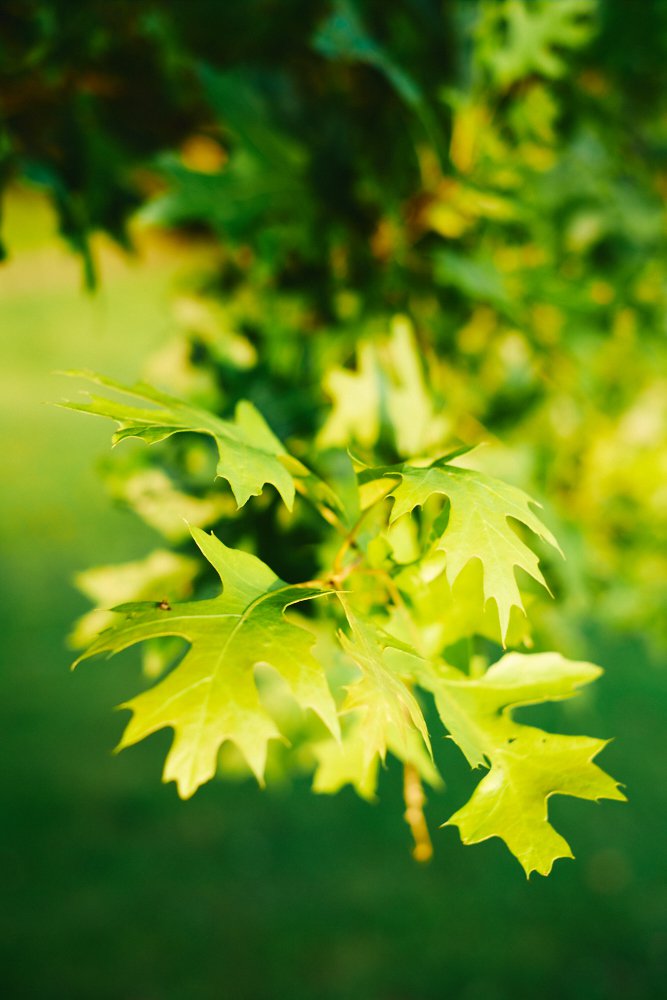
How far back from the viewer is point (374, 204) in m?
1.74

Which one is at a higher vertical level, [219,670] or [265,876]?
[219,670]

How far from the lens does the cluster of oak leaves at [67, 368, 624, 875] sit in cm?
72

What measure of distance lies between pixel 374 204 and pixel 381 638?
1249mm

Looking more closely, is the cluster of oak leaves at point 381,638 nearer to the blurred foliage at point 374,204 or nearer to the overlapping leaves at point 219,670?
the overlapping leaves at point 219,670

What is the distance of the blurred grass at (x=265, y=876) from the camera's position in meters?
3.16

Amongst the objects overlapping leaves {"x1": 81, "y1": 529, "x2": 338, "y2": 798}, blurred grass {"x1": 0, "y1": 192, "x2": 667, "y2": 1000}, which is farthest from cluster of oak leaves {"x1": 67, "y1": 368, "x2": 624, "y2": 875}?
blurred grass {"x1": 0, "y1": 192, "x2": 667, "y2": 1000}

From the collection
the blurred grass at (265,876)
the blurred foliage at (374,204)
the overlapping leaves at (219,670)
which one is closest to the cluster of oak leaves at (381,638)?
the overlapping leaves at (219,670)

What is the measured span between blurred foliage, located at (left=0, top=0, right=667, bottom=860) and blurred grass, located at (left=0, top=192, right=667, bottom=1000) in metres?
1.22

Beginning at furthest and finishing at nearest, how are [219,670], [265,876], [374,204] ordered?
1. [265,876]
2. [374,204]
3. [219,670]

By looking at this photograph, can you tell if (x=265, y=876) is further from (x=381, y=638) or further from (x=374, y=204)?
(x=381, y=638)

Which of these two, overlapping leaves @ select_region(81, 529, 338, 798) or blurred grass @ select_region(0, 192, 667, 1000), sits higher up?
overlapping leaves @ select_region(81, 529, 338, 798)

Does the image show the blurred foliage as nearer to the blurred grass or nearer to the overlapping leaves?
the overlapping leaves

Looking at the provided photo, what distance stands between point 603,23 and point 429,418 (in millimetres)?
1054

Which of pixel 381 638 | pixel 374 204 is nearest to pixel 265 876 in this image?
pixel 374 204
